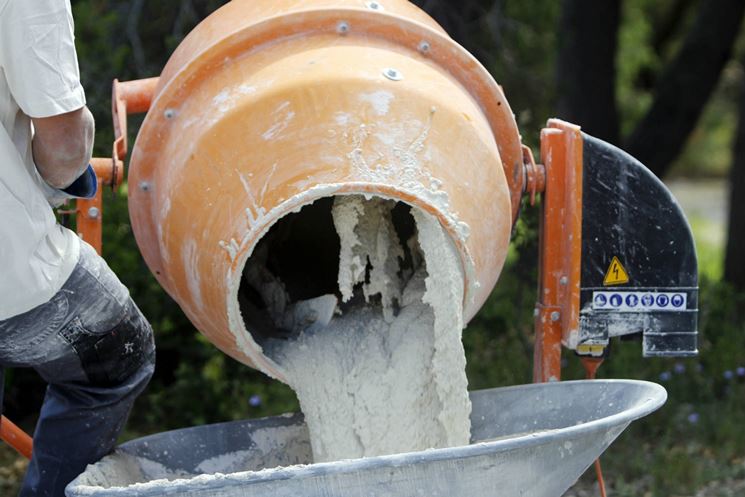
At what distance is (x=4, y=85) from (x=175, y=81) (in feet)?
2.03

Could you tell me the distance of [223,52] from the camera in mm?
3111

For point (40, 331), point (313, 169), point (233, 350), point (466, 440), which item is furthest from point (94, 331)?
point (466, 440)

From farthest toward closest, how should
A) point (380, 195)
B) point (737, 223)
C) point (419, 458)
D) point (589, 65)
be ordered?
point (589, 65), point (737, 223), point (380, 195), point (419, 458)

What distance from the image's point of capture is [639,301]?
3.31m

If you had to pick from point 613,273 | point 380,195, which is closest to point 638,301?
point 613,273

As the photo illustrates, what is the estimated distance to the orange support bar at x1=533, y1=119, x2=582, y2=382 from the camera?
3.28 metres

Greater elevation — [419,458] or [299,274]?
[419,458]

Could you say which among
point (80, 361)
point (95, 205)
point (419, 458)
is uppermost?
point (419, 458)

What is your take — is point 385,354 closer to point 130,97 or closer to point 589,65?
point 130,97

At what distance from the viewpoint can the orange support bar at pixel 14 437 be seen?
3.34 metres

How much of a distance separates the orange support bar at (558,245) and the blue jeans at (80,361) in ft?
3.70

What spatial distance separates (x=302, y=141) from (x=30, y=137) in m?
0.63

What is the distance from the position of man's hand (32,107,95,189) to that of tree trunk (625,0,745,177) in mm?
4452

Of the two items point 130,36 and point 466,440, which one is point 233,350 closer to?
point 466,440
